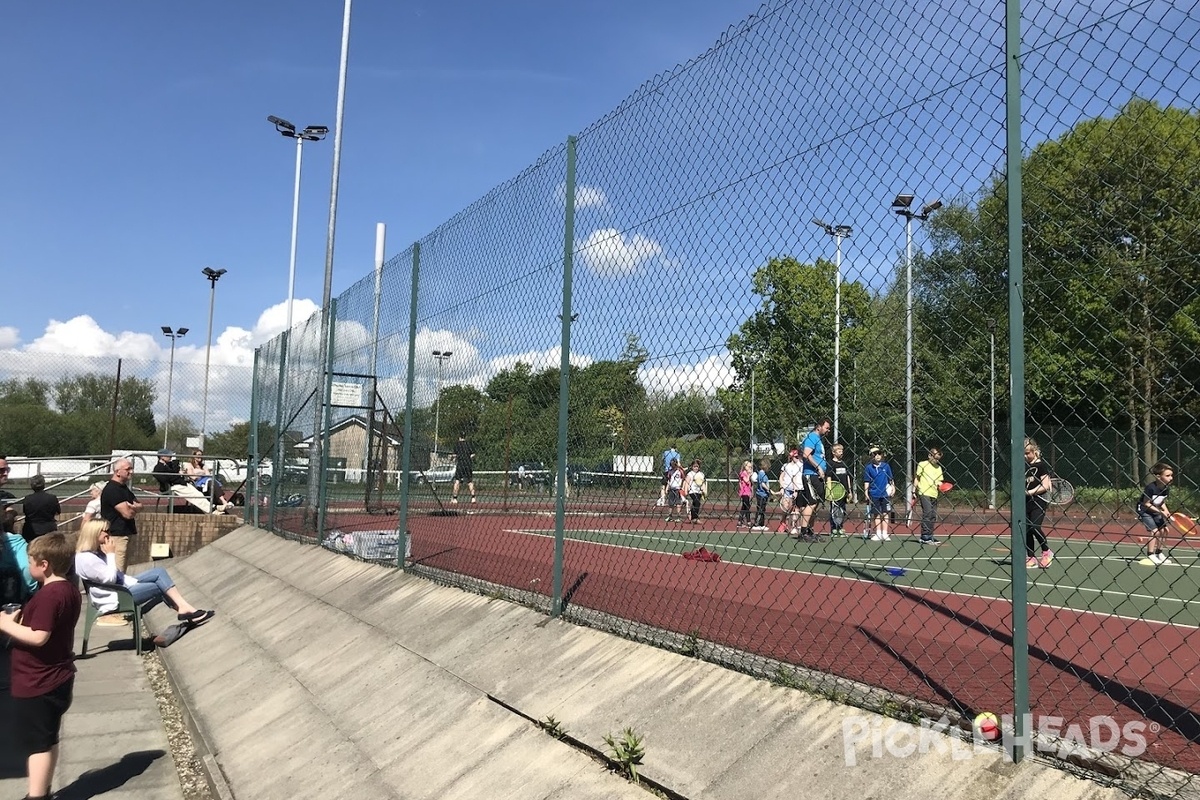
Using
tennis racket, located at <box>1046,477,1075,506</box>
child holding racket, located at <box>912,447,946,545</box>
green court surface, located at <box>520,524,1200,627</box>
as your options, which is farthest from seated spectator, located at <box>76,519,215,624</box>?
tennis racket, located at <box>1046,477,1075,506</box>

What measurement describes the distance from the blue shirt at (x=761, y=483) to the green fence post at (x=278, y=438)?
1054 centimetres

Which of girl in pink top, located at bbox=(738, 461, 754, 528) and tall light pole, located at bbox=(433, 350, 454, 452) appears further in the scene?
tall light pole, located at bbox=(433, 350, 454, 452)

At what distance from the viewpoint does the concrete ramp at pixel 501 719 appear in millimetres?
3178

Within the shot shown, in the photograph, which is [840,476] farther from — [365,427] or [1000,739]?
[365,427]

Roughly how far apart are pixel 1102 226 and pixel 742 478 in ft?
8.60

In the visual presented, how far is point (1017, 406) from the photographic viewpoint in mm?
3074

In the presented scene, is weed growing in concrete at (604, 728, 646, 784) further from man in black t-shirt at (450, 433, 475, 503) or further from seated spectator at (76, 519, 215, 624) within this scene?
seated spectator at (76, 519, 215, 624)

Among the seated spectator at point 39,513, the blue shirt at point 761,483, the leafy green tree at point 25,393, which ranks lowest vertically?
the seated spectator at point 39,513

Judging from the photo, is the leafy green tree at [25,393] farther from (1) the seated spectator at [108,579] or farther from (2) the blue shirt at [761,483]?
(2) the blue shirt at [761,483]

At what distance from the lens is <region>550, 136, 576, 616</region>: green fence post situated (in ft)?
18.9

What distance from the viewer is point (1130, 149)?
9.01 feet

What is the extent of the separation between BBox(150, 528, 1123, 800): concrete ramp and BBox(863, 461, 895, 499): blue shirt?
2.89 feet

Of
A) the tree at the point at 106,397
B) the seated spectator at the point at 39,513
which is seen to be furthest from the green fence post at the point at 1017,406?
the tree at the point at 106,397

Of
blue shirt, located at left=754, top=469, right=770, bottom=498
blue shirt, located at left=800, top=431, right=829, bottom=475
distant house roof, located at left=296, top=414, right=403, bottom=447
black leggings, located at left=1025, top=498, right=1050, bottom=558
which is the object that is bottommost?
black leggings, located at left=1025, top=498, right=1050, bottom=558
